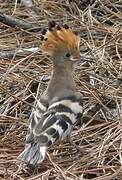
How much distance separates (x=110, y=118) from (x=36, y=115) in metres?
0.75

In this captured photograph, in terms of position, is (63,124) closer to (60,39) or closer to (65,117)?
(65,117)

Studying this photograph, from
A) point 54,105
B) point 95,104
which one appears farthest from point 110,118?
point 54,105

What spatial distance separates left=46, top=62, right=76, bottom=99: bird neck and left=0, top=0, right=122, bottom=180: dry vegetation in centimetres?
32

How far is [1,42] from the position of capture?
5844 millimetres

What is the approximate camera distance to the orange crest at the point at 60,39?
173 inches

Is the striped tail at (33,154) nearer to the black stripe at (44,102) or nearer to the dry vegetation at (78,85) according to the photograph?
the dry vegetation at (78,85)

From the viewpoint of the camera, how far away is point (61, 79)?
4535 mm

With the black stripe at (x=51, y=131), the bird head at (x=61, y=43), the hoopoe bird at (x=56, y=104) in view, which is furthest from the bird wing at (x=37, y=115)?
the bird head at (x=61, y=43)

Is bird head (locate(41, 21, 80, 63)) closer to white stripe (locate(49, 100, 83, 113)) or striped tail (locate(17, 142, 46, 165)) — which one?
white stripe (locate(49, 100, 83, 113))

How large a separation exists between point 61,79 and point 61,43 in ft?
0.83

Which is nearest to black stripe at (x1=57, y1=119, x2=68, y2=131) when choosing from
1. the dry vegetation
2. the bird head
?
the dry vegetation

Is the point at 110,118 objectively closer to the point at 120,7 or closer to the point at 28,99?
the point at 28,99

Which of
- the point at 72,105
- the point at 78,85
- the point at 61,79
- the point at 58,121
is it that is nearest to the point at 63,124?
the point at 58,121

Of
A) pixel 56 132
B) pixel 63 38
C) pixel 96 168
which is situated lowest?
pixel 96 168
